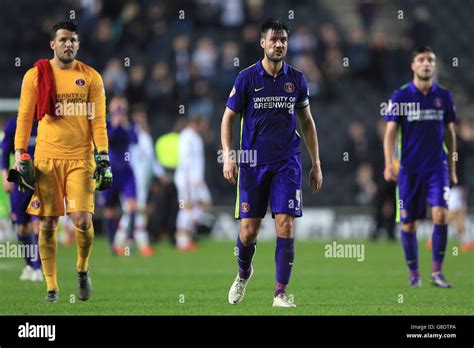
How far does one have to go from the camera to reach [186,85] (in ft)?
87.0

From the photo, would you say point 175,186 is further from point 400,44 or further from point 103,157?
point 103,157

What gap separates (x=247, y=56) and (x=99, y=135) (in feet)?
51.1

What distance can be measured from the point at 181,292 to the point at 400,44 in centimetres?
1651

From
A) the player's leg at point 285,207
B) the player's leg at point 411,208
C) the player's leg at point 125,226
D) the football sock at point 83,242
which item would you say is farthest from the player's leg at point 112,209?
the player's leg at point 285,207

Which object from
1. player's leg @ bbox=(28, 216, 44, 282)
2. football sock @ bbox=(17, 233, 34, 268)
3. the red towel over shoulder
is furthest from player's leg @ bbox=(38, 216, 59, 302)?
football sock @ bbox=(17, 233, 34, 268)

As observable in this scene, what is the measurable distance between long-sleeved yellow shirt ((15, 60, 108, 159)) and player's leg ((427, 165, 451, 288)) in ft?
13.6

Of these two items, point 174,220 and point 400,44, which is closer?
point 174,220

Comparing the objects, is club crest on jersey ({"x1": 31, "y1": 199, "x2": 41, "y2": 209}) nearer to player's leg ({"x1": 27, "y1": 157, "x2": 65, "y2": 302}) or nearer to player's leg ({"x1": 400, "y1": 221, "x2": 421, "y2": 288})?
player's leg ({"x1": 27, "y1": 157, "x2": 65, "y2": 302})

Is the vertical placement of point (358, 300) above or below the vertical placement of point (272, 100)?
below

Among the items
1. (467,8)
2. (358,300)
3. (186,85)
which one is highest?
(467,8)

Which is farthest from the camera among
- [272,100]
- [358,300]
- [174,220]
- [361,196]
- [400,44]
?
[400,44]

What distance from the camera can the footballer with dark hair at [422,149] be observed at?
13.6 metres

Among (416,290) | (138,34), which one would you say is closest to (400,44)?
(138,34)

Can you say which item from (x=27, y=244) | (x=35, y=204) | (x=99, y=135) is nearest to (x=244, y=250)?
(x=99, y=135)
